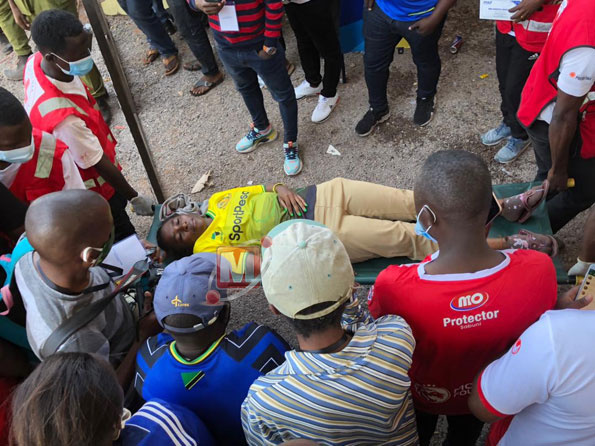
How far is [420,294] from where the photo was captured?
1.59 m

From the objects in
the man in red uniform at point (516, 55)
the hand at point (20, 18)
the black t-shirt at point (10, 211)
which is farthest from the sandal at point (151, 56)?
the man in red uniform at point (516, 55)

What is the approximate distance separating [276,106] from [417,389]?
3539mm

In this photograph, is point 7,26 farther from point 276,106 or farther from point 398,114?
point 398,114

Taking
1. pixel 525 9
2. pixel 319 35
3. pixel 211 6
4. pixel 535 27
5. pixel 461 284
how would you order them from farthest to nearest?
pixel 319 35
pixel 211 6
pixel 535 27
pixel 525 9
pixel 461 284

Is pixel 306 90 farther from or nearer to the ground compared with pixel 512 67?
nearer to the ground

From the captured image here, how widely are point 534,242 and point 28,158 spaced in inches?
111

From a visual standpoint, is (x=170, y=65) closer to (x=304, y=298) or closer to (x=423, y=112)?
(x=423, y=112)

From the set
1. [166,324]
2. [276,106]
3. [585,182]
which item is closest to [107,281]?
[166,324]

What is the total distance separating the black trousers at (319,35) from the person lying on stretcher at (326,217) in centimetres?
157

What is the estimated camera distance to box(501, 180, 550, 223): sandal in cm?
275

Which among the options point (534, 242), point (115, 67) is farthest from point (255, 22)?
point (534, 242)

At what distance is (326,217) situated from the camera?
2.94 m

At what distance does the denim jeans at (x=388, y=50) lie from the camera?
354cm

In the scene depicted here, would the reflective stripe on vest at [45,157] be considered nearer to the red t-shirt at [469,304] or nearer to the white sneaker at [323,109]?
the red t-shirt at [469,304]
